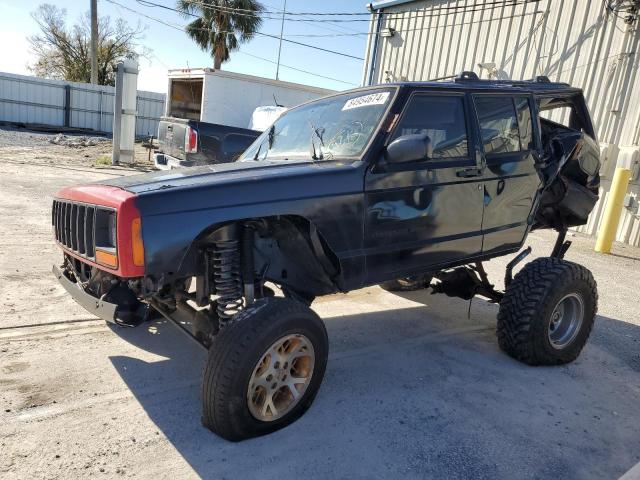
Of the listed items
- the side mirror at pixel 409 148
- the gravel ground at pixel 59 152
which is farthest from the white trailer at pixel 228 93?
the side mirror at pixel 409 148

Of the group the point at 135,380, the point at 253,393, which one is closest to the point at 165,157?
the point at 135,380

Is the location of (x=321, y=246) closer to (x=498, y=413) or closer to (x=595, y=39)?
(x=498, y=413)

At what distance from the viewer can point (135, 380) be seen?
3576mm

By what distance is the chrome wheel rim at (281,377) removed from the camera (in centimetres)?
293

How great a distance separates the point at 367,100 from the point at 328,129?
14.0 inches

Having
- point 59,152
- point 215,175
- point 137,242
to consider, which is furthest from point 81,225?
point 59,152

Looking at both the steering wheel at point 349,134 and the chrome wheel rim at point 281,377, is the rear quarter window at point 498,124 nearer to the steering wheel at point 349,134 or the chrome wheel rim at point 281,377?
the steering wheel at point 349,134

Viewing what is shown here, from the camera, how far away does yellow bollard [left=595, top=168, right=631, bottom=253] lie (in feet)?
30.3

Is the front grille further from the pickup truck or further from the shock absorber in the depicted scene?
the pickup truck

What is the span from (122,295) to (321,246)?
48.5 inches

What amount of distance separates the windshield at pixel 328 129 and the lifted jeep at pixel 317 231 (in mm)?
16

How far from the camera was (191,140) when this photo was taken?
9305 millimetres

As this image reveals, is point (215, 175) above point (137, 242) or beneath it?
above

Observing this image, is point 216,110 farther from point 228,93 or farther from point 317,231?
point 317,231
